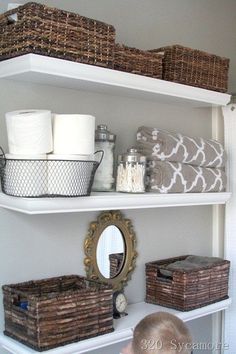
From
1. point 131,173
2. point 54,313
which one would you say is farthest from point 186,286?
point 54,313

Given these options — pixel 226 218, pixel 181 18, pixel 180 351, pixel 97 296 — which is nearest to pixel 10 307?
pixel 97 296

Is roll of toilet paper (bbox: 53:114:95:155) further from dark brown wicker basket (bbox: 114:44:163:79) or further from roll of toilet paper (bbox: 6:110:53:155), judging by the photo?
dark brown wicker basket (bbox: 114:44:163:79)

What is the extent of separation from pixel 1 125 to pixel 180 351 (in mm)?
884

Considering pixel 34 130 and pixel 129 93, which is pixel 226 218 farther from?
pixel 34 130

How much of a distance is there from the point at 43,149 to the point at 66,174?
0.10 meters

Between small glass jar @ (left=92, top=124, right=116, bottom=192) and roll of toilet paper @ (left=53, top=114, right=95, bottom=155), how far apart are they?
10.1 inches

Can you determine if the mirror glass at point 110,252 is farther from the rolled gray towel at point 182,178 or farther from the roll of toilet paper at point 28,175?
the roll of toilet paper at point 28,175

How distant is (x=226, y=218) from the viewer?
2.36 meters

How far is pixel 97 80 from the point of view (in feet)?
5.31

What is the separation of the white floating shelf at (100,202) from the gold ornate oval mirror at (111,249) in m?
0.20

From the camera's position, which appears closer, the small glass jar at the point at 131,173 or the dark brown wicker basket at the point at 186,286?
the small glass jar at the point at 131,173

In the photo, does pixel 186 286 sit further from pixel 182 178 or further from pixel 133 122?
pixel 133 122

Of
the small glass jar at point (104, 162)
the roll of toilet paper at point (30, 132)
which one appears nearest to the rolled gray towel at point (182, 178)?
the small glass jar at point (104, 162)

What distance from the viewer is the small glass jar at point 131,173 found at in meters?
1.78
